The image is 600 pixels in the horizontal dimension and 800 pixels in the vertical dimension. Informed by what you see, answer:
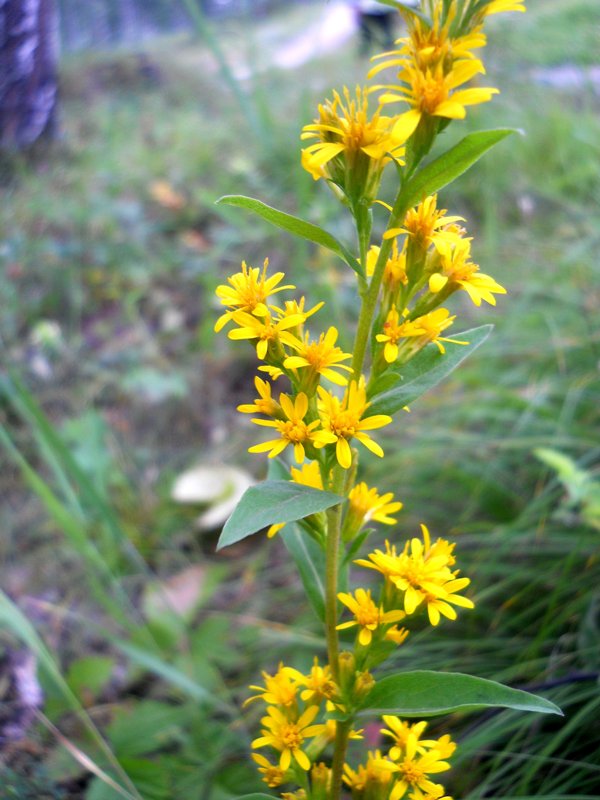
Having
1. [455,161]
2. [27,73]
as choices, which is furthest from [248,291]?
[27,73]

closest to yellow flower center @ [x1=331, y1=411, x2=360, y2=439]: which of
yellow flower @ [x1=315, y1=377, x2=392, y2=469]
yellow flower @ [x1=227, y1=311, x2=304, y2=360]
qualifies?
yellow flower @ [x1=315, y1=377, x2=392, y2=469]

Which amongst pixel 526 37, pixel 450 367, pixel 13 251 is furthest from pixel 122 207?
pixel 450 367

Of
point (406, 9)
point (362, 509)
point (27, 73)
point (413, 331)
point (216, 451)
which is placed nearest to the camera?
point (406, 9)

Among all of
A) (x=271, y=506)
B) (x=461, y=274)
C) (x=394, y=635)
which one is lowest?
(x=394, y=635)

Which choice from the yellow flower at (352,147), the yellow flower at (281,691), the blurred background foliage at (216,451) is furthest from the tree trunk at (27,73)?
the yellow flower at (281,691)

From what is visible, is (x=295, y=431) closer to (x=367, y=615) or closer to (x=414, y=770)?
(x=367, y=615)

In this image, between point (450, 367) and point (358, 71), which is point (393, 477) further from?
point (358, 71)
